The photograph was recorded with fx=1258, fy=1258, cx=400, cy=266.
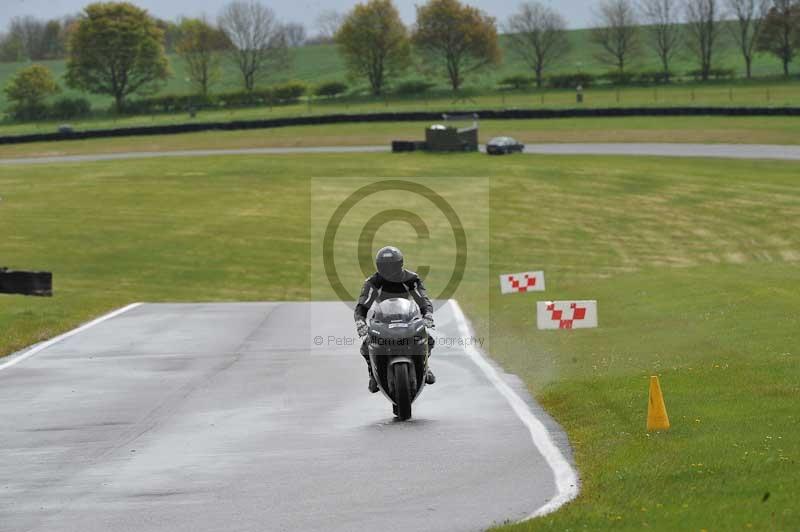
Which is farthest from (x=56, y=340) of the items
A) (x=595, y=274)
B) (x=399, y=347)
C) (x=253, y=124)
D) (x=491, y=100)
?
(x=491, y=100)

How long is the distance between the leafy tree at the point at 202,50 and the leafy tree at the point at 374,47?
20.4 m

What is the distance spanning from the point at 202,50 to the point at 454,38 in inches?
1376

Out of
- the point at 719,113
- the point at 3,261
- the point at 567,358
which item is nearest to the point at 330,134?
the point at 719,113

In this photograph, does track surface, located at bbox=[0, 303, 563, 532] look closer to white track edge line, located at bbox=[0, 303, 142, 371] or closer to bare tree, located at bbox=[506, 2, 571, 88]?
white track edge line, located at bbox=[0, 303, 142, 371]

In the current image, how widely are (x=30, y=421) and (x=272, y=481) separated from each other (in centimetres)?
529

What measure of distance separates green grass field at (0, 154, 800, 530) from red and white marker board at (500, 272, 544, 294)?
2.98 feet

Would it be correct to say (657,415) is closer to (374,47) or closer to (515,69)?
(374,47)

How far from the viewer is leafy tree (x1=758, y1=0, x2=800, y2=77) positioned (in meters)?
138

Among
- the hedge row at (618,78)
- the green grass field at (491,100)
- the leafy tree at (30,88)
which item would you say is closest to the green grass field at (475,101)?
the green grass field at (491,100)

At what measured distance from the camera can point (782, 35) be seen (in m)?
140

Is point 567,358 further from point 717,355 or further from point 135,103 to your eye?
point 135,103

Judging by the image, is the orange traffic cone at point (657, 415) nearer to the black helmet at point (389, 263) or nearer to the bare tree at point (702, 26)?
the black helmet at point (389, 263)

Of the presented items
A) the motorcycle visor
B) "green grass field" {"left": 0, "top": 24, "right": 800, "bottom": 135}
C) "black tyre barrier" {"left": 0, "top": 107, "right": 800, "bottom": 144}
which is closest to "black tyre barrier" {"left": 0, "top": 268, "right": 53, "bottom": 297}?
the motorcycle visor

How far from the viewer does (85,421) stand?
50.4ft
